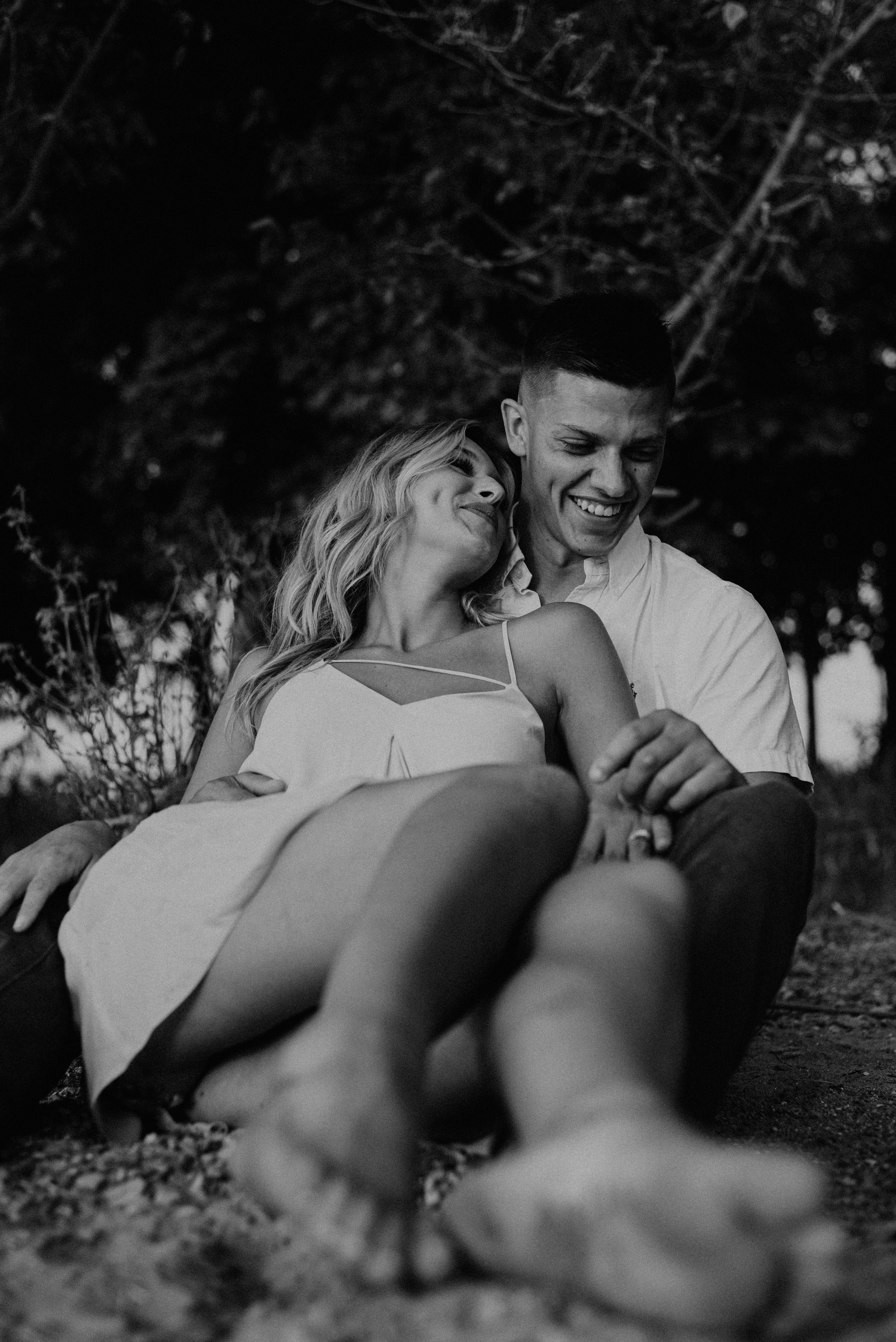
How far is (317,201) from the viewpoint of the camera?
6672mm

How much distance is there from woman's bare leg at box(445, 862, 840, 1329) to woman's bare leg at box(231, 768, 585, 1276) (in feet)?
0.26

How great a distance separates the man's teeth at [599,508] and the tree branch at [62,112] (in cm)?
284

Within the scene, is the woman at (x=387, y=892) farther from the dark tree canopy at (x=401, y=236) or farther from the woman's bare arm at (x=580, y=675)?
the dark tree canopy at (x=401, y=236)

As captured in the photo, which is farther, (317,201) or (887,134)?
(317,201)

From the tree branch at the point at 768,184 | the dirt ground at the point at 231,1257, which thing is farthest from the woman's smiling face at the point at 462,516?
the tree branch at the point at 768,184

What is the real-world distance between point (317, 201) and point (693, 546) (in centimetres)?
243

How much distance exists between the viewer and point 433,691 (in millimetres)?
2471

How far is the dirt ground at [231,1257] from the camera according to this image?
1282mm

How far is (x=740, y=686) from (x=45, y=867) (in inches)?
53.3

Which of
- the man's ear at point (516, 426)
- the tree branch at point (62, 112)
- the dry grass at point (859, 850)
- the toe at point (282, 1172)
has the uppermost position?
the tree branch at point (62, 112)

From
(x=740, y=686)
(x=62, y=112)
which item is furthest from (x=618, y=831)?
(x=62, y=112)

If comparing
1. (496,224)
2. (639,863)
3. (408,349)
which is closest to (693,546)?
(408,349)

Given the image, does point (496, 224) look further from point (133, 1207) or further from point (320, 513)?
point (133, 1207)

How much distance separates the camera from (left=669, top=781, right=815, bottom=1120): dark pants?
72.7 inches
